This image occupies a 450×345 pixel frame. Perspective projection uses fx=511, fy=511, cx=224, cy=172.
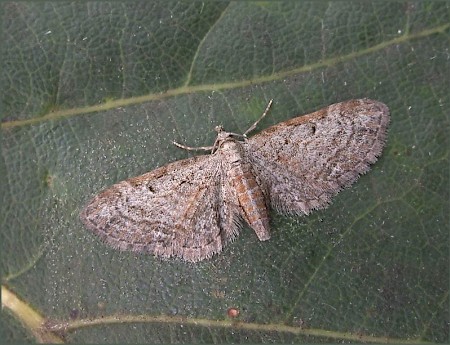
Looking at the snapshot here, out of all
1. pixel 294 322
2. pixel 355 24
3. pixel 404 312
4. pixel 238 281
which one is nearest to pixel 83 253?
pixel 238 281

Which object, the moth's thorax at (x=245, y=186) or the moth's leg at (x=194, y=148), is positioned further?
the moth's leg at (x=194, y=148)

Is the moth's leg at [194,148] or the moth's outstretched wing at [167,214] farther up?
the moth's leg at [194,148]

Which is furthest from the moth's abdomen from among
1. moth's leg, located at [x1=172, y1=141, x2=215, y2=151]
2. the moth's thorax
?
moth's leg, located at [x1=172, y1=141, x2=215, y2=151]

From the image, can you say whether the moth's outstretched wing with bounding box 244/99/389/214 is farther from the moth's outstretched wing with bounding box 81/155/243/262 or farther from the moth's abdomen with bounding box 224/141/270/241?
the moth's outstretched wing with bounding box 81/155/243/262

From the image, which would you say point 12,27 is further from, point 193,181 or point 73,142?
point 193,181

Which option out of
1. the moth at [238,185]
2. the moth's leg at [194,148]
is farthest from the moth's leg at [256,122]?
the moth's leg at [194,148]

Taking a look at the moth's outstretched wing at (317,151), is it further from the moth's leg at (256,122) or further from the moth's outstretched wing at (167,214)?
the moth's outstretched wing at (167,214)
